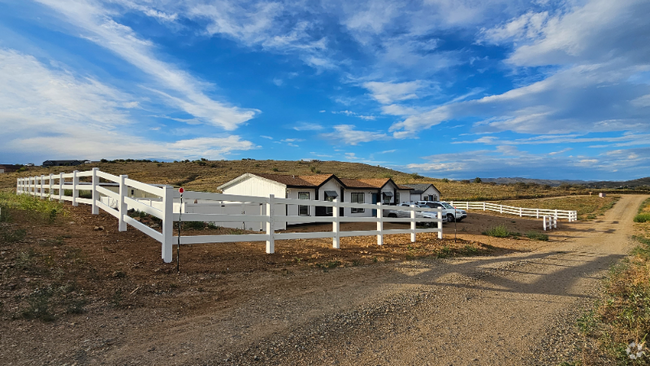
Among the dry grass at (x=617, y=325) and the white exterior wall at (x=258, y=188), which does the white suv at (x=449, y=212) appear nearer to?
the white exterior wall at (x=258, y=188)

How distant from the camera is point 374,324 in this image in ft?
14.4

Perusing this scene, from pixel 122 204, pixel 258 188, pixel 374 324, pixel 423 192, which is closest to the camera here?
pixel 374 324

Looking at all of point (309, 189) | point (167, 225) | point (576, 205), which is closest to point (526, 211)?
point (576, 205)

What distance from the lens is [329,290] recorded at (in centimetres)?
574

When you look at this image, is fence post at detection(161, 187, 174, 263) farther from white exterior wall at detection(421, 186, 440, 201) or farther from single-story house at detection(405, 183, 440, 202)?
white exterior wall at detection(421, 186, 440, 201)

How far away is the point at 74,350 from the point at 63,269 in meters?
2.54

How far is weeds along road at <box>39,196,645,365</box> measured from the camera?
347cm

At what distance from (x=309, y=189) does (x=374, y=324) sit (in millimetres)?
19350

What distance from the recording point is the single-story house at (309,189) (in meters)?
22.6

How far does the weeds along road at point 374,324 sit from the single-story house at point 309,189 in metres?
14.5

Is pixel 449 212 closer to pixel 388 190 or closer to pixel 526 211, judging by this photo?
pixel 388 190

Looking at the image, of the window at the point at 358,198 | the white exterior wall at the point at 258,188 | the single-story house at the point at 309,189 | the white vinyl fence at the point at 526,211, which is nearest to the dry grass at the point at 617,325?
the single-story house at the point at 309,189

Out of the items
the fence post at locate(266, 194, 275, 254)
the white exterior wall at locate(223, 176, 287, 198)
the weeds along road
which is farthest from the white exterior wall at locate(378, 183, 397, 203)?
the weeds along road

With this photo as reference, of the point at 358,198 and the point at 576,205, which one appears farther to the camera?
the point at 576,205
